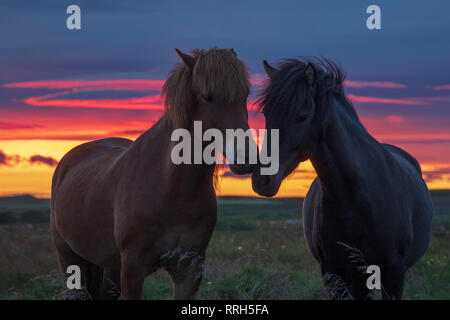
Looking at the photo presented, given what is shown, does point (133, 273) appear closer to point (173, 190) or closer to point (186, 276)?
point (186, 276)

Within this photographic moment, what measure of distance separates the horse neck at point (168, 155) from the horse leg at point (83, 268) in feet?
8.25

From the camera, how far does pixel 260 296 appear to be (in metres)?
5.25

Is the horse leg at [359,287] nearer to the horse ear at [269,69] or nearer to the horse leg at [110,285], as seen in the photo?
the horse ear at [269,69]

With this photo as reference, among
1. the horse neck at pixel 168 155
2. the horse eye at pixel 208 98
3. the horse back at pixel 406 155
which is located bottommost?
the horse back at pixel 406 155

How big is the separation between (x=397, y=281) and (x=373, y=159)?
1268 millimetres

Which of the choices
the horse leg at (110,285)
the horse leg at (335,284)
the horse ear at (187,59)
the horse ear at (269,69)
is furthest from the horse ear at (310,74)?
the horse leg at (110,285)

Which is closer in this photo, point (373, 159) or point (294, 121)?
point (294, 121)

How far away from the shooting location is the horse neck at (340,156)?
4969 millimetres

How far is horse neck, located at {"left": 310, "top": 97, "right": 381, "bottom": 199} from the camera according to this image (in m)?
4.97

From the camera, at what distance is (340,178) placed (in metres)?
5.07

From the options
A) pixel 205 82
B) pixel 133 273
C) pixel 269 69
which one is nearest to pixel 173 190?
pixel 133 273

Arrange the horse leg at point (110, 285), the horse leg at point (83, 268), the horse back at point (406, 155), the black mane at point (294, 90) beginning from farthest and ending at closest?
1. the horse back at point (406, 155)
2. the horse leg at point (83, 268)
3. the horse leg at point (110, 285)
4. the black mane at point (294, 90)
